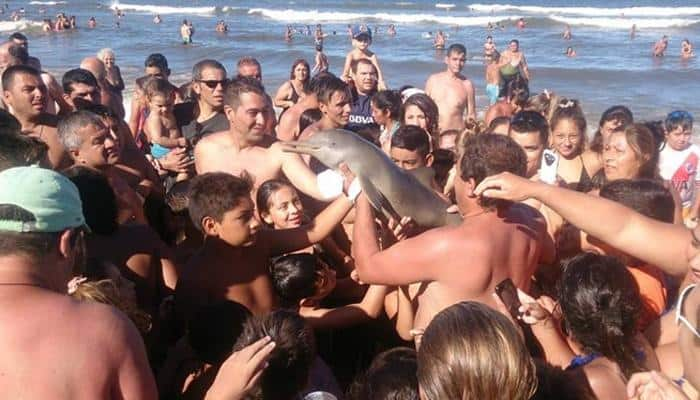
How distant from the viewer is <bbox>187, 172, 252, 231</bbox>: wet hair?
3.21m

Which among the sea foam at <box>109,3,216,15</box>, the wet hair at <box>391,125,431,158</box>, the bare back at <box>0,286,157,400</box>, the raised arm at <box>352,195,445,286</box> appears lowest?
the raised arm at <box>352,195,445,286</box>

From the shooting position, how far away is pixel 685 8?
138 feet

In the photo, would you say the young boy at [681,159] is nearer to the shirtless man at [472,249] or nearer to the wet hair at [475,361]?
the shirtless man at [472,249]

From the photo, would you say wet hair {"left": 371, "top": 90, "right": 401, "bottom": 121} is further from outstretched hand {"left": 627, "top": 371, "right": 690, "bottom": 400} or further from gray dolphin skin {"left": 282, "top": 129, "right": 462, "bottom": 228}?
outstretched hand {"left": 627, "top": 371, "right": 690, "bottom": 400}

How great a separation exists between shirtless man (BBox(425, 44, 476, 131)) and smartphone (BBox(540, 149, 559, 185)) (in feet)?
12.1

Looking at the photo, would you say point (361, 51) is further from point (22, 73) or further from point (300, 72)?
point (22, 73)

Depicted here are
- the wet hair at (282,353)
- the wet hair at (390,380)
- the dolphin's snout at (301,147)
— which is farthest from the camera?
the dolphin's snout at (301,147)

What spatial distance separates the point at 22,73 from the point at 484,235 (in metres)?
3.96

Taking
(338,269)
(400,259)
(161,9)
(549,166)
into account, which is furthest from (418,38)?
(400,259)

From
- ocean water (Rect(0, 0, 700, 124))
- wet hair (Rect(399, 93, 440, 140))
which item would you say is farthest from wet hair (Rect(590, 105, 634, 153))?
ocean water (Rect(0, 0, 700, 124))

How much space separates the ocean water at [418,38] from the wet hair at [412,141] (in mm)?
11512

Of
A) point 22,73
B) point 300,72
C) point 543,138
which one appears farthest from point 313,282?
point 300,72

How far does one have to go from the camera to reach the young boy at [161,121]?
632 cm

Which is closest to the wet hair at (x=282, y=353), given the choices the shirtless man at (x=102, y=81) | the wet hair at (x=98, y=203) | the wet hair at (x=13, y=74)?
the wet hair at (x=98, y=203)
